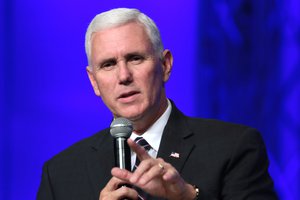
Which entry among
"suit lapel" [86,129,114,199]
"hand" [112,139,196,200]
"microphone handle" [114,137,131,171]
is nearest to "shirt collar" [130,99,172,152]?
"suit lapel" [86,129,114,199]

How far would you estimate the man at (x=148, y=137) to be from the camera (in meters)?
2.28

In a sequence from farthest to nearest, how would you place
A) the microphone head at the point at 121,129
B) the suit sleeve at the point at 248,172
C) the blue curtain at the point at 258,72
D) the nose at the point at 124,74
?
1. the blue curtain at the point at 258,72
2. the nose at the point at 124,74
3. the suit sleeve at the point at 248,172
4. the microphone head at the point at 121,129

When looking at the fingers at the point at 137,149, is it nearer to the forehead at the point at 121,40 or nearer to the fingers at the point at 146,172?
the fingers at the point at 146,172

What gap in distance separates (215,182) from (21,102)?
1454 mm

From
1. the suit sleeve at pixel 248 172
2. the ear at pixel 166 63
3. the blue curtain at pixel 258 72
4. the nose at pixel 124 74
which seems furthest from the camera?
the blue curtain at pixel 258 72

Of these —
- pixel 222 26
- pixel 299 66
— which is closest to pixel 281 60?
pixel 299 66

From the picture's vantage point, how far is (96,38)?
2480 millimetres

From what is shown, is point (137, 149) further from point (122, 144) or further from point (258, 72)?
point (258, 72)

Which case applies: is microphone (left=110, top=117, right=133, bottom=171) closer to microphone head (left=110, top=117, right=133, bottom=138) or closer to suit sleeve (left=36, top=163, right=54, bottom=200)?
microphone head (left=110, top=117, right=133, bottom=138)

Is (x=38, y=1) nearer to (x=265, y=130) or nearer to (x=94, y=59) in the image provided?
(x=94, y=59)

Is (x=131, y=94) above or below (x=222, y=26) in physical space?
below

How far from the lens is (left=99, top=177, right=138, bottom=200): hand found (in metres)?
1.83

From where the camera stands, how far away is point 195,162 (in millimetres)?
2334

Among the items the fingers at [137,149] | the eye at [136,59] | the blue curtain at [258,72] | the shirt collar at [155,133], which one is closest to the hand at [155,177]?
A: the fingers at [137,149]
